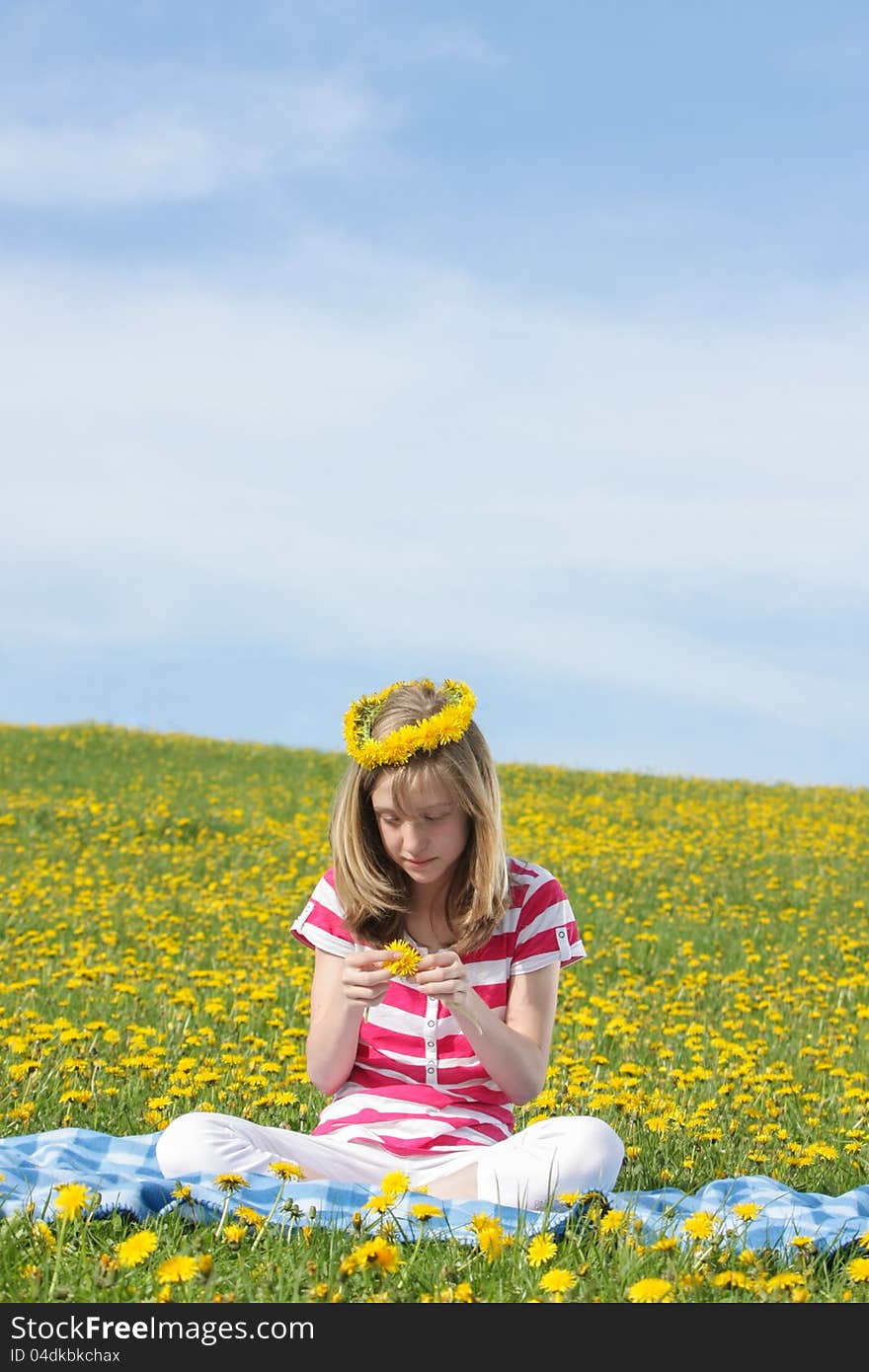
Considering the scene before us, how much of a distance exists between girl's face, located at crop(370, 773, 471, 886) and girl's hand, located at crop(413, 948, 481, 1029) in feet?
1.05

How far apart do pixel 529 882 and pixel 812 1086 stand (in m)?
2.95

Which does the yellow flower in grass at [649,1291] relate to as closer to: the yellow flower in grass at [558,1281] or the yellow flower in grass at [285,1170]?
the yellow flower in grass at [558,1281]

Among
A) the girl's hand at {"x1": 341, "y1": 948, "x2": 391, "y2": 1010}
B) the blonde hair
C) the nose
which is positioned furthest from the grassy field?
the nose

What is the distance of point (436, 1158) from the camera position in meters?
3.88

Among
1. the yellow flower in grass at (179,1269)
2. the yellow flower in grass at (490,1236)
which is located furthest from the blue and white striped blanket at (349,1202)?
the yellow flower in grass at (179,1269)

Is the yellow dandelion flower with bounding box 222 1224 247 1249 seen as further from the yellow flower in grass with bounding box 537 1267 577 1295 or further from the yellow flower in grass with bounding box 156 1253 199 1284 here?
the yellow flower in grass with bounding box 537 1267 577 1295

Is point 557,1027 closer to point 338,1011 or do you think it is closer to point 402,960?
point 338,1011

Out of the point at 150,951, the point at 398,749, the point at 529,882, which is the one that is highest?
the point at 398,749

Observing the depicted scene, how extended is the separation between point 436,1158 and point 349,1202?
0.42 metres

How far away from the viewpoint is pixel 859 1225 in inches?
148

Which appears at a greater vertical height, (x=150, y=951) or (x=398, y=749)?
(x=398, y=749)

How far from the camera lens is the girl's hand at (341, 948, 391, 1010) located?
3693 millimetres
